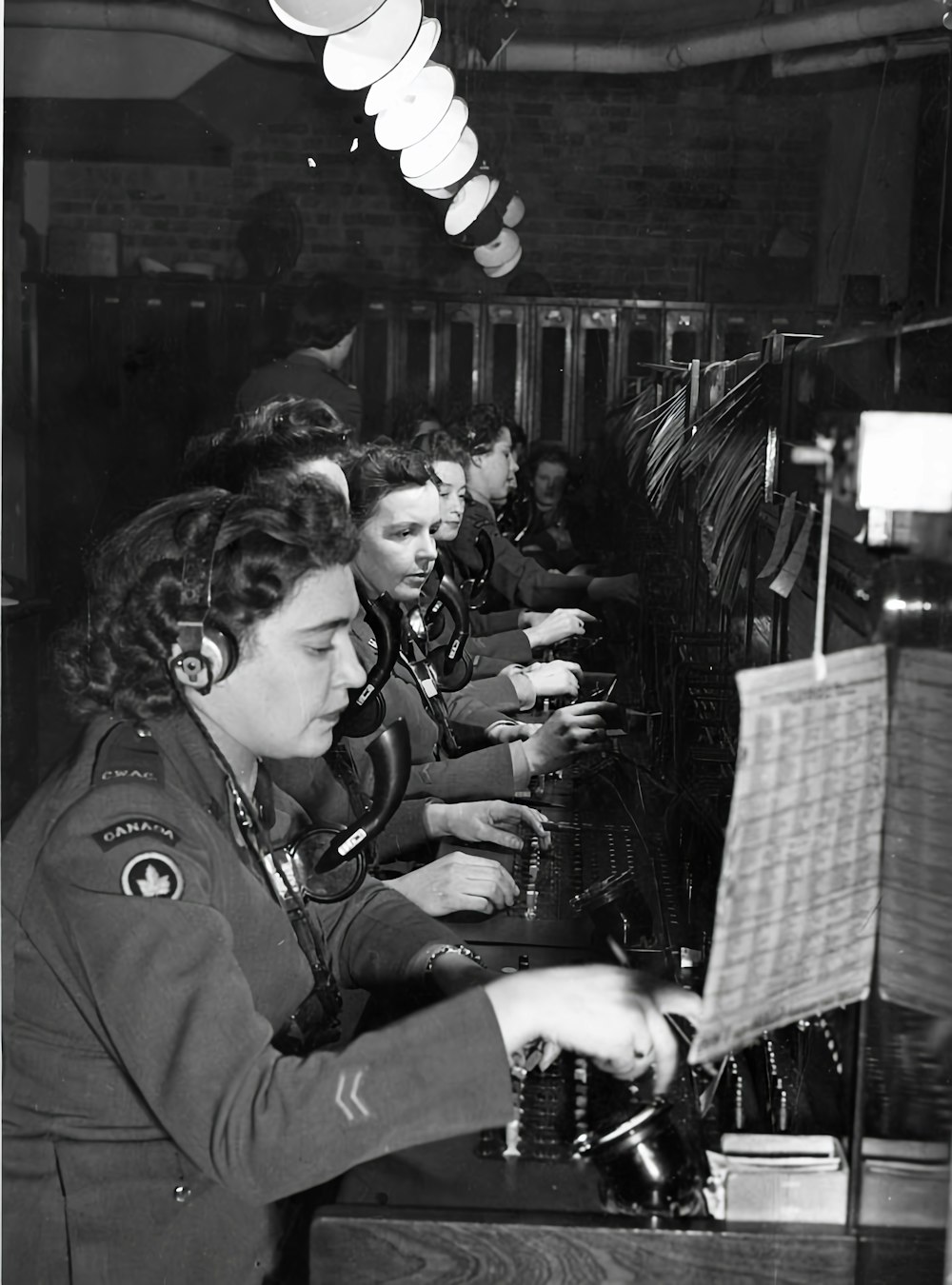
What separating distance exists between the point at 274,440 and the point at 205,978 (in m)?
0.52

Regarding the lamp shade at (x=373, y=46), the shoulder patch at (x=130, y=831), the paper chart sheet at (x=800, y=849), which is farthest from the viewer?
the lamp shade at (x=373, y=46)

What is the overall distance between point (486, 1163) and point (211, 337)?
84 cm

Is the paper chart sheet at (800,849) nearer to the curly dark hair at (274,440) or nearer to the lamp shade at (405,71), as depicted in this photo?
the curly dark hair at (274,440)

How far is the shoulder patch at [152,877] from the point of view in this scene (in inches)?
50.1

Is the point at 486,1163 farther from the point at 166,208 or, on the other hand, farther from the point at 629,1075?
the point at 166,208

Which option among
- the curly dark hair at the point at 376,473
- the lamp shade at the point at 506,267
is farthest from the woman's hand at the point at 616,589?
the lamp shade at the point at 506,267

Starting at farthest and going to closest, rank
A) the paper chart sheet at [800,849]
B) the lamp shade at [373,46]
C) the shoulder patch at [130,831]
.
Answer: the lamp shade at [373,46] < the shoulder patch at [130,831] < the paper chart sheet at [800,849]

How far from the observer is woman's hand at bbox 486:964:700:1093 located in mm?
1293

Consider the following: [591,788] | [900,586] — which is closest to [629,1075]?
[591,788]

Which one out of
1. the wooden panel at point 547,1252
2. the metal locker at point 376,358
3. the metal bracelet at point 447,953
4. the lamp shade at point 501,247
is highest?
the lamp shade at point 501,247

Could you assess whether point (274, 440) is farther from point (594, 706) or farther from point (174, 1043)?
point (174, 1043)

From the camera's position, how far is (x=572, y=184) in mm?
1437

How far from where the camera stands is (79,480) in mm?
1480

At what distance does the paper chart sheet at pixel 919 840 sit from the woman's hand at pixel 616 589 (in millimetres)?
392
